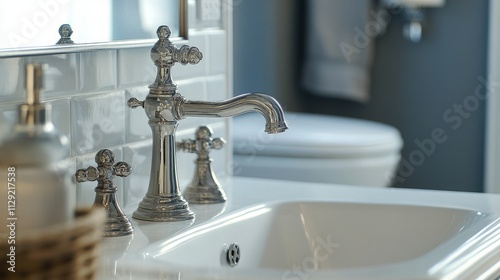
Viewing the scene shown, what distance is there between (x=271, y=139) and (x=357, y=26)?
2.77 feet

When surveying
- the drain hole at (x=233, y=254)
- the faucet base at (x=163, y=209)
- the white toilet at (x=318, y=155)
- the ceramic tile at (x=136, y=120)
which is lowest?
the white toilet at (x=318, y=155)

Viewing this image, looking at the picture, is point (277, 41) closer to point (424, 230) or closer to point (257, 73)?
point (257, 73)

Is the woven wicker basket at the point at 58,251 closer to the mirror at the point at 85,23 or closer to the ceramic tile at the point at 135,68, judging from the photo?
the mirror at the point at 85,23

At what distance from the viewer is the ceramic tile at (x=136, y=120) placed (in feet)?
3.70

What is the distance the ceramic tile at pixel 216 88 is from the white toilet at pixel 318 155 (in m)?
0.77

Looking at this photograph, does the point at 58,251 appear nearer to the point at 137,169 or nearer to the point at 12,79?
the point at 12,79

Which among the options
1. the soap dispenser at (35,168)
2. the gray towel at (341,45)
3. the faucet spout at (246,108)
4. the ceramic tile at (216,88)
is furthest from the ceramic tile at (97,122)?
the gray towel at (341,45)

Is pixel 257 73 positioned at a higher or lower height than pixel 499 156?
higher

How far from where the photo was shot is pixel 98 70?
1057mm

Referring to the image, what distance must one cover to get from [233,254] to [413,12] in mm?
1943

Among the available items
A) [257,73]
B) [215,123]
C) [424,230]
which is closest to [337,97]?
[257,73]

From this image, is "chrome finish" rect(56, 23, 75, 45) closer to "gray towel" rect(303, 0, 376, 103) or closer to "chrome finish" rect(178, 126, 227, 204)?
"chrome finish" rect(178, 126, 227, 204)

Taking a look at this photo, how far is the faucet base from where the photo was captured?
1035mm

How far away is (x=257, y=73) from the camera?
276 centimetres
